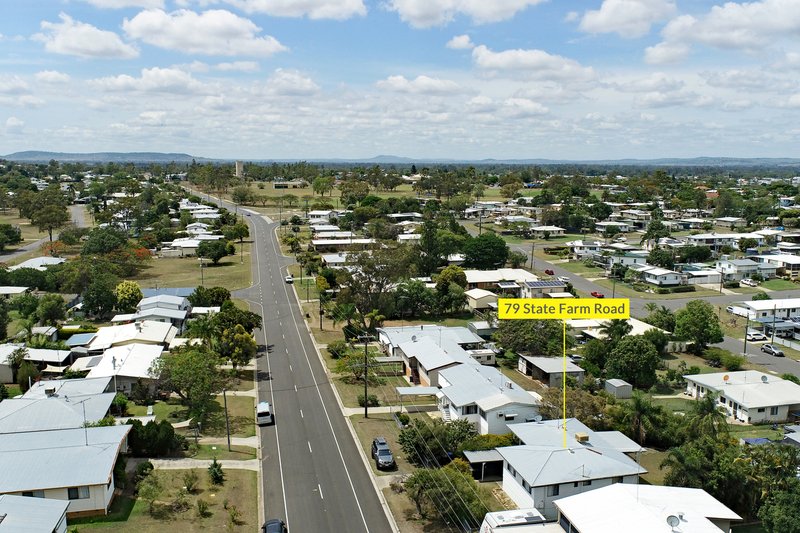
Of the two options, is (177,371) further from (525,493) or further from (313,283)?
(313,283)

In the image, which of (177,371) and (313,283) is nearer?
(177,371)

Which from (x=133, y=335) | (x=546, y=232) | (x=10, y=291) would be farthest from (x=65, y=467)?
(x=546, y=232)

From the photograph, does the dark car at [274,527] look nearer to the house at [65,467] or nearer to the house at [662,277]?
the house at [65,467]

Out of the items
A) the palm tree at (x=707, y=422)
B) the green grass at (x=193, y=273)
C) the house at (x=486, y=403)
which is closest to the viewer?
the palm tree at (x=707, y=422)

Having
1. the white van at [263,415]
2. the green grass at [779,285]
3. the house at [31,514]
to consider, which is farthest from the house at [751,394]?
the green grass at [779,285]

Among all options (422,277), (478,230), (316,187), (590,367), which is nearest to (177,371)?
(590,367)

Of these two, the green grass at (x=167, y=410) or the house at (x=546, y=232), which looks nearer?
the green grass at (x=167, y=410)

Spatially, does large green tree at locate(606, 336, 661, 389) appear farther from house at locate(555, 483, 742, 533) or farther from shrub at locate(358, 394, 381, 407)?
house at locate(555, 483, 742, 533)
